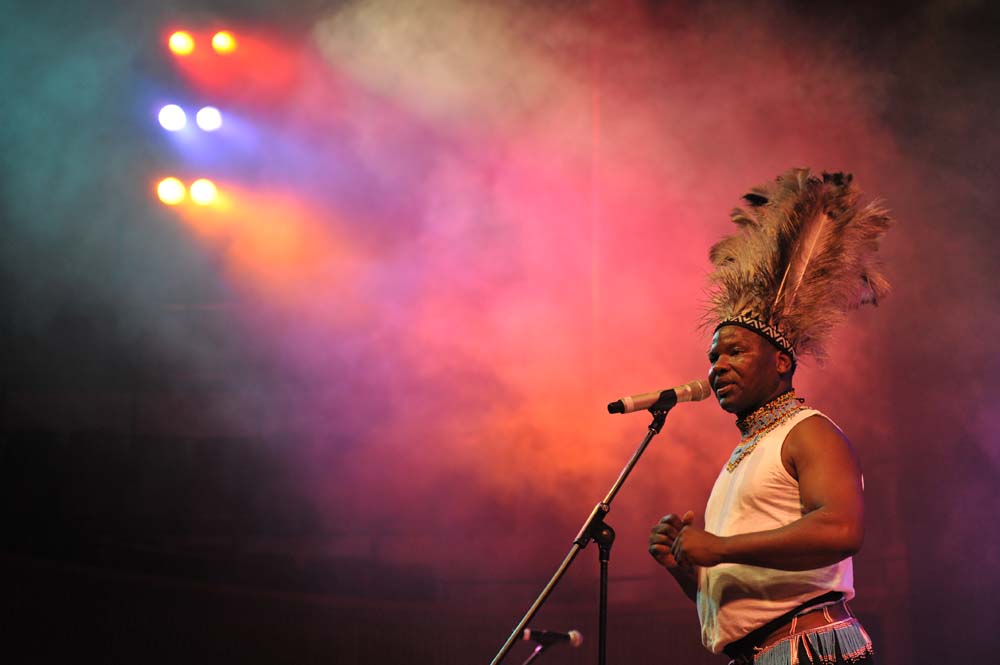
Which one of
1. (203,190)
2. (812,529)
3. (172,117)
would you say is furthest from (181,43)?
(812,529)

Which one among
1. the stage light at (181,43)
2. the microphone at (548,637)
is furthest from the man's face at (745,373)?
the stage light at (181,43)

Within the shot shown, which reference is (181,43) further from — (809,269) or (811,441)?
(811,441)

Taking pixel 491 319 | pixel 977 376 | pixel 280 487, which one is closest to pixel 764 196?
pixel 977 376

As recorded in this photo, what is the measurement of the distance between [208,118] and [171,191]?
0.57m

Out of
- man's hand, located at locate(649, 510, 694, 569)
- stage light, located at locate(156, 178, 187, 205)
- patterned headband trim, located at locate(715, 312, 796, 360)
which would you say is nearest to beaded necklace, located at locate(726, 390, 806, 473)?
patterned headband trim, located at locate(715, 312, 796, 360)

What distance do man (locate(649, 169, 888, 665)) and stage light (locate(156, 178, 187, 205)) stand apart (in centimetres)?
436

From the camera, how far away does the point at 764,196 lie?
2.69m

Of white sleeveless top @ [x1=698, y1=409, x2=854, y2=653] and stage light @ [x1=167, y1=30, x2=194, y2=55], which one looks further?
stage light @ [x1=167, y1=30, x2=194, y2=55]

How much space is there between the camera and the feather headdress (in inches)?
97.0

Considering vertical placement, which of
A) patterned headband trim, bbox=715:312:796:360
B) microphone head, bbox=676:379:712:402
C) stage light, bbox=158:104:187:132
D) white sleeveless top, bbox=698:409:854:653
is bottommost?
white sleeveless top, bbox=698:409:854:653

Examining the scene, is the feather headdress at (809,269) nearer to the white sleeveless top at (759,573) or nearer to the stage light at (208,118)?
the white sleeveless top at (759,573)

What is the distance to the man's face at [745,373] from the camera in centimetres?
238

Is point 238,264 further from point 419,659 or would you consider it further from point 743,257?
point 743,257

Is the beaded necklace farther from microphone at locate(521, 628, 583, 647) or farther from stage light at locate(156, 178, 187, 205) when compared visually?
stage light at locate(156, 178, 187, 205)
